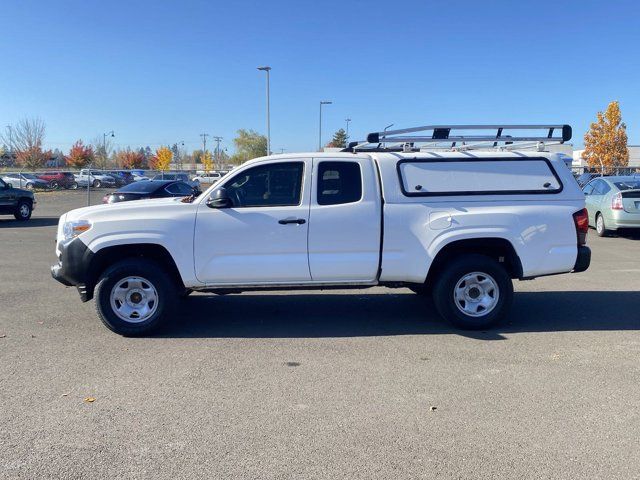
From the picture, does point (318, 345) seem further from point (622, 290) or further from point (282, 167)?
point (622, 290)

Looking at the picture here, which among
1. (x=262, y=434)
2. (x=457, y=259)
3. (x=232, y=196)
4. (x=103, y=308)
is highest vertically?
(x=232, y=196)

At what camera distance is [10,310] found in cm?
691

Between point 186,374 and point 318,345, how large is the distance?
137 cm

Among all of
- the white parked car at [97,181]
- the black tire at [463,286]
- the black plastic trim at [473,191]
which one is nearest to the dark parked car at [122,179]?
the white parked car at [97,181]

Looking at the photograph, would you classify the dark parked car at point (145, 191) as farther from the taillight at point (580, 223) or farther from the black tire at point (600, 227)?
the taillight at point (580, 223)

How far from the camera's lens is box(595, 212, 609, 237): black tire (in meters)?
14.4

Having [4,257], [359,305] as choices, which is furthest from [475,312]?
[4,257]

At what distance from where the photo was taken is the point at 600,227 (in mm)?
14625

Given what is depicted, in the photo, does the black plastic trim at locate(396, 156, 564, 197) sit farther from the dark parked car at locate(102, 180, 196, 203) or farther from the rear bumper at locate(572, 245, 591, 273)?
the dark parked car at locate(102, 180, 196, 203)

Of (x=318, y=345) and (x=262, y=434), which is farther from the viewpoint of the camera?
(x=318, y=345)

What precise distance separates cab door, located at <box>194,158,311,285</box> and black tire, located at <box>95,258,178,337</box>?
40 centimetres

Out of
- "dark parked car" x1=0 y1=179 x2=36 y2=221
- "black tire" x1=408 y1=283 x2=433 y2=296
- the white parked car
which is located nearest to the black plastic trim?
"black tire" x1=408 y1=283 x2=433 y2=296

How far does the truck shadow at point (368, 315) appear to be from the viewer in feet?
19.8

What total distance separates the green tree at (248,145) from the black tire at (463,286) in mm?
70653
